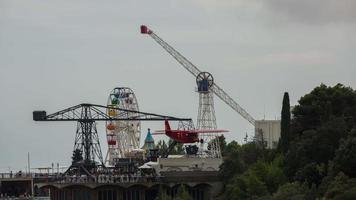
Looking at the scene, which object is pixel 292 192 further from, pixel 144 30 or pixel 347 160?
pixel 144 30

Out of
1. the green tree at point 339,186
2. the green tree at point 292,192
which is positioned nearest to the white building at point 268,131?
the green tree at point 292,192

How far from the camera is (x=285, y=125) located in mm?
109875

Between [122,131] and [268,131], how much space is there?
35.8 meters

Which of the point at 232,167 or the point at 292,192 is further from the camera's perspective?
the point at 232,167

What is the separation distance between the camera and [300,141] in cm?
10350

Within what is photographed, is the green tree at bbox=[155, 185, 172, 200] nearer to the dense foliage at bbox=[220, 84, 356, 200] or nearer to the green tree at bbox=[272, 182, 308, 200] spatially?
the dense foliage at bbox=[220, 84, 356, 200]

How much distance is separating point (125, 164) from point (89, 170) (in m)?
4.90

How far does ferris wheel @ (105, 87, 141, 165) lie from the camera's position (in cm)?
17825

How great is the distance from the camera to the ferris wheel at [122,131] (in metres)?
178

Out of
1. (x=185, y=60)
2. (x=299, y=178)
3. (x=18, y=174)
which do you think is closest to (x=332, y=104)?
(x=299, y=178)

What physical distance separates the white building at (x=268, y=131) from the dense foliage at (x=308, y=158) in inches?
786

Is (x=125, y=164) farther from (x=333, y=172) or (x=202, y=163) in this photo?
(x=333, y=172)

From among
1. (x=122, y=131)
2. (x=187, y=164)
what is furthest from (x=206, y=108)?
(x=122, y=131)

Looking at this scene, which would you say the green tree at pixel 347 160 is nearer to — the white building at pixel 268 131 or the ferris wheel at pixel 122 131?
the white building at pixel 268 131
